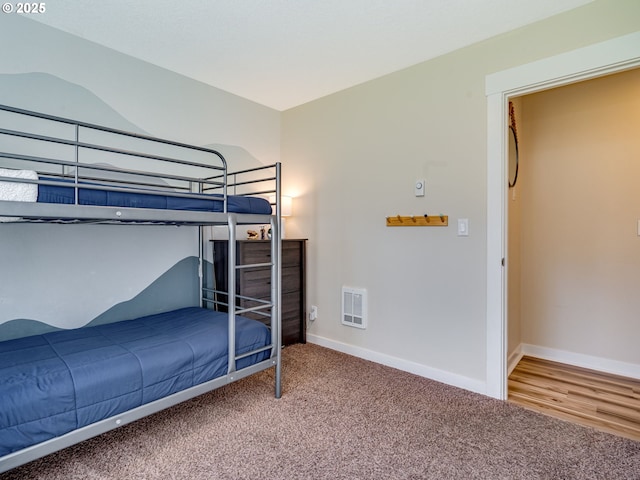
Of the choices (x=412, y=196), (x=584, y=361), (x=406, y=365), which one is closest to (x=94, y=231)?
(x=412, y=196)

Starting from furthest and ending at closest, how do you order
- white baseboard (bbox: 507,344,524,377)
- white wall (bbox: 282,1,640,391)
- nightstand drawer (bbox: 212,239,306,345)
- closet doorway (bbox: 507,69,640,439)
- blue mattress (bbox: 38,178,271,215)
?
1. nightstand drawer (bbox: 212,239,306,345)
2. white baseboard (bbox: 507,344,524,377)
3. closet doorway (bbox: 507,69,640,439)
4. white wall (bbox: 282,1,640,391)
5. blue mattress (bbox: 38,178,271,215)

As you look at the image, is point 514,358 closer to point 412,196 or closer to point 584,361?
point 584,361

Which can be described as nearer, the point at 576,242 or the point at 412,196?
the point at 412,196

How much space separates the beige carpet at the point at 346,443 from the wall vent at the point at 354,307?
0.71 meters

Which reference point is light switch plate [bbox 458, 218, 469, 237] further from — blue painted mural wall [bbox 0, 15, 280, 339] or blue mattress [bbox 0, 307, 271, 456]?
blue painted mural wall [bbox 0, 15, 280, 339]

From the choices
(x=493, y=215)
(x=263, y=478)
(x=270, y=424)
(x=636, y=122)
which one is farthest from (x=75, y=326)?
(x=636, y=122)

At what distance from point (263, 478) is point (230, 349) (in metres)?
0.69

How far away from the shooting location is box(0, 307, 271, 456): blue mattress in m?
1.34

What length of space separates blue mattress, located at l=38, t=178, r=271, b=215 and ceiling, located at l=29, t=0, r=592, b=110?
3.68 feet

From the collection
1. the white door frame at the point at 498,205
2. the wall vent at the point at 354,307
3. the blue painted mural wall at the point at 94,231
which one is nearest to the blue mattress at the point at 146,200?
the blue painted mural wall at the point at 94,231

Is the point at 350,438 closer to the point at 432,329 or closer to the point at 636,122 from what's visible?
the point at 432,329

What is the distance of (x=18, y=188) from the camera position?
4.41 ft

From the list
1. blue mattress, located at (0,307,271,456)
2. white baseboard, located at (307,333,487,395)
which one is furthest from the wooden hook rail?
blue mattress, located at (0,307,271,456)

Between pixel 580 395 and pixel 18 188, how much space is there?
11.2ft
